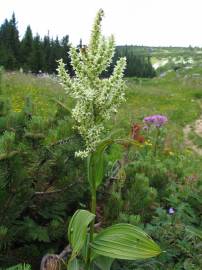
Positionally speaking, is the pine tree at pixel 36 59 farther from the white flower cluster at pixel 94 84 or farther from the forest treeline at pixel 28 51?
the white flower cluster at pixel 94 84

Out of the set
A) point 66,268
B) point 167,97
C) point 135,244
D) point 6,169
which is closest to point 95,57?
point 6,169

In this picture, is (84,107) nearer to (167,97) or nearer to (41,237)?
(41,237)

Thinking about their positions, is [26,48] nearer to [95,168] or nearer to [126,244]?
[95,168]

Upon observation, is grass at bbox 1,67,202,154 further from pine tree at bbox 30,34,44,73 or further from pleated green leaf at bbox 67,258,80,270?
pine tree at bbox 30,34,44,73

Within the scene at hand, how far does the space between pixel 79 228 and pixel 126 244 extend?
340 mm

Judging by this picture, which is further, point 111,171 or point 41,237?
point 111,171

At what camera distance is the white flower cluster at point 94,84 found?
3092mm

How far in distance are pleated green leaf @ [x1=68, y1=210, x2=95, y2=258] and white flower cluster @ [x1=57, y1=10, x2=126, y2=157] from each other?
45 cm

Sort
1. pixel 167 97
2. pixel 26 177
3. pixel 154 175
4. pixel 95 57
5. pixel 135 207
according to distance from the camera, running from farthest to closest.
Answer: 1. pixel 167 97
2. pixel 154 175
3. pixel 135 207
4. pixel 26 177
5. pixel 95 57

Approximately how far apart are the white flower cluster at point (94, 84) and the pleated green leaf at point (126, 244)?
60cm

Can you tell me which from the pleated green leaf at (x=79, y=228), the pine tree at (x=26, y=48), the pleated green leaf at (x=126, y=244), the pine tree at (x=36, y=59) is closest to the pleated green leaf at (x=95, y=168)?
the pleated green leaf at (x=79, y=228)

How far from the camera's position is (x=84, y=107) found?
10.3ft

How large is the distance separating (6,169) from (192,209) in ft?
6.87

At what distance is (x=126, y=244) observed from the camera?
10.2 feet
